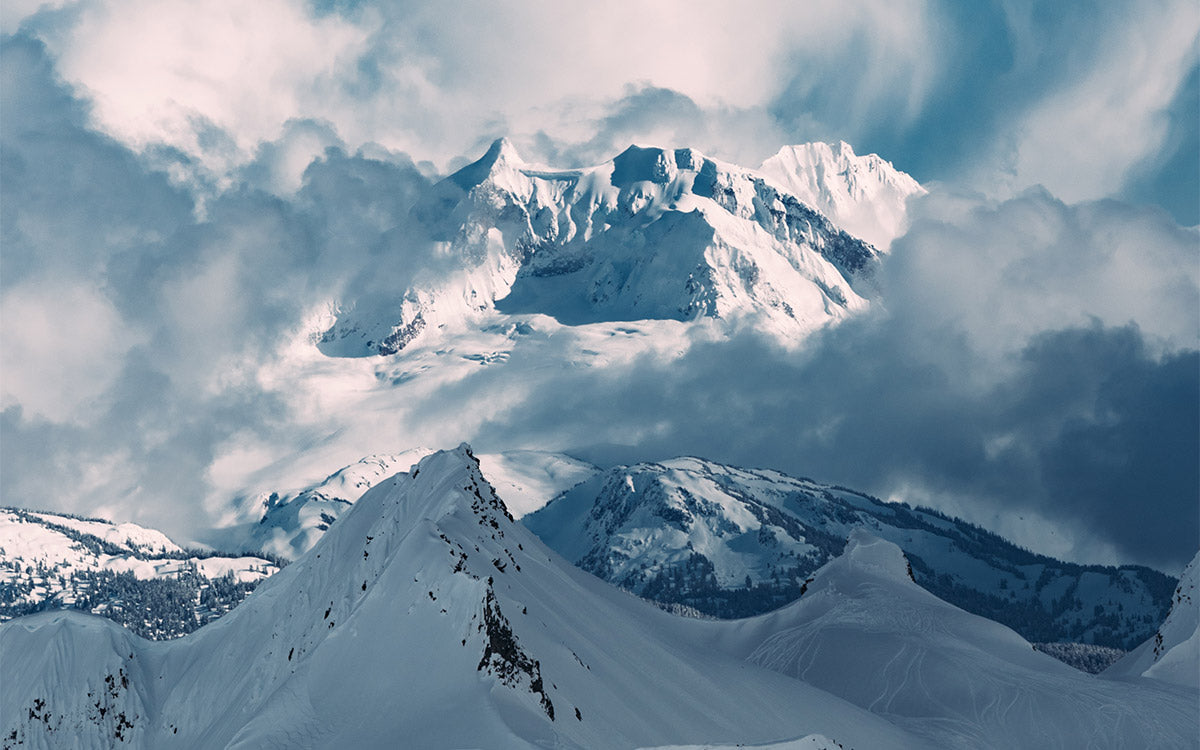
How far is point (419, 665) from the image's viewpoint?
93375 mm

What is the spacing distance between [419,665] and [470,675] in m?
6.48

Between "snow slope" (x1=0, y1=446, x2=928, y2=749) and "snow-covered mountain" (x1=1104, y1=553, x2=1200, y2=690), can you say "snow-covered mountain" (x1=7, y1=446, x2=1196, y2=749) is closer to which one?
"snow slope" (x1=0, y1=446, x2=928, y2=749)

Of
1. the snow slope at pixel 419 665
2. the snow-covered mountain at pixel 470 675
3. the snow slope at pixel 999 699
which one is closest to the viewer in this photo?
the snow slope at pixel 419 665

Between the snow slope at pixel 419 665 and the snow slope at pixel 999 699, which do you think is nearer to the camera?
the snow slope at pixel 419 665

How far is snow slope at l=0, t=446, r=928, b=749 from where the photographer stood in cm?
8994

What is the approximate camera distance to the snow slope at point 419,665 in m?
89.9

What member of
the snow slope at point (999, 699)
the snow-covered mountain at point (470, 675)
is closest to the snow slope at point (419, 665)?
the snow-covered mountain at point (470, 675)

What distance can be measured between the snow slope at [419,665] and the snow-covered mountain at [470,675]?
0.26 metres

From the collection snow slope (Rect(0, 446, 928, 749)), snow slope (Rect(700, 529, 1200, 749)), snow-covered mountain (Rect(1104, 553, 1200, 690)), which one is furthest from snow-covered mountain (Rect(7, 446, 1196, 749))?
snow-covered mountain (Rect(1104, 553, 1200, 690))

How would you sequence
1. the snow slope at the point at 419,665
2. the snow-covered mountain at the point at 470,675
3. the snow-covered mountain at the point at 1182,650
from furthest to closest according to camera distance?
the snow-covered mountain at the point at 1182,650
the snow-covered mountain at the point at 470,675
the snow slope at the point at 419,665

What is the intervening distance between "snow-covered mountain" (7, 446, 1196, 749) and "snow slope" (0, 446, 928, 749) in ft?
0.85

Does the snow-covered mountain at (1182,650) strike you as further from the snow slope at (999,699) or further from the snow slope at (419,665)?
the snow slope at (419,665)

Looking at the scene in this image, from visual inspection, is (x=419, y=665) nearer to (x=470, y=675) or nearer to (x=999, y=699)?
(x=470, y=675)

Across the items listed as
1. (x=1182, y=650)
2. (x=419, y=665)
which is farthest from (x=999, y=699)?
(x=419, y=665)
